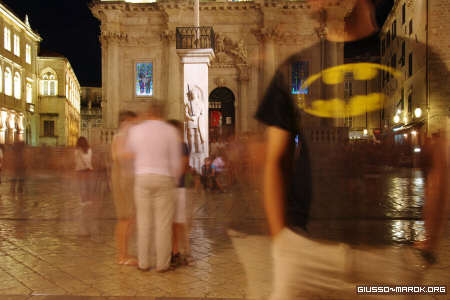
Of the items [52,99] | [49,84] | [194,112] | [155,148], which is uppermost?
[49,84]

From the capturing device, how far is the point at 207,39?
1741 centimetres

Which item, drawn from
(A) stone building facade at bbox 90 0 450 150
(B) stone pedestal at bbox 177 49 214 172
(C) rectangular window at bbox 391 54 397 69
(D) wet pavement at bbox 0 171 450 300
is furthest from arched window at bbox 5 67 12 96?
(C) rectangular window at bbox 391 54 397 69

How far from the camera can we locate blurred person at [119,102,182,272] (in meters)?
5.00

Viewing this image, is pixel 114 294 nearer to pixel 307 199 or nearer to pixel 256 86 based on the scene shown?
pixel 307 199

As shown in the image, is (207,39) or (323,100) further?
(323,100)

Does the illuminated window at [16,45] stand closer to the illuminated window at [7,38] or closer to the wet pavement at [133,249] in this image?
the illuminated window at [7,38]

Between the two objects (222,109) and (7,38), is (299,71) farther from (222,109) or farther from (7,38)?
(7,38)

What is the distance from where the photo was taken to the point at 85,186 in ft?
26.3

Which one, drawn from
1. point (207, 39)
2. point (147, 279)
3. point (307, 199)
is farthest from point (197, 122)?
point (307, 199)

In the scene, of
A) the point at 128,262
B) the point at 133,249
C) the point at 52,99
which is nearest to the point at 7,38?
the point at 52,99

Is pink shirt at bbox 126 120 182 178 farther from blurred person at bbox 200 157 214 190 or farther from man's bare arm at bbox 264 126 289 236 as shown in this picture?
blurred person at bbox 200 157 214 190

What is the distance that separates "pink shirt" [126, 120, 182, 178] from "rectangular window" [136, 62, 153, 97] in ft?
96.5

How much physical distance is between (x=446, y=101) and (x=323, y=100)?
28.3ft

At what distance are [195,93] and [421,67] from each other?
25057 millimetres
